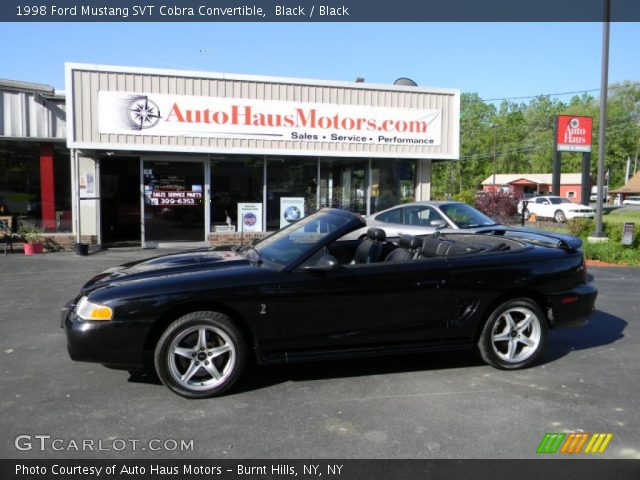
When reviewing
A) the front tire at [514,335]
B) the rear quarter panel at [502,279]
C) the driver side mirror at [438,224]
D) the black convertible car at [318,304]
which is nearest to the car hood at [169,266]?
the black convertible car at [318,304]

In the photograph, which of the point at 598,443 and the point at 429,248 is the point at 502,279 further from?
the point at 598,443

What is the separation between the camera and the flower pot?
42.0 ft

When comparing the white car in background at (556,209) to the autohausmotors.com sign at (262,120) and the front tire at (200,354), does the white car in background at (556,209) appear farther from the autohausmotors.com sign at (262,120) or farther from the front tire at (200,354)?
the front tire at (200,354)

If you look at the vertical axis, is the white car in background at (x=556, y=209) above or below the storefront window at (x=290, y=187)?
below

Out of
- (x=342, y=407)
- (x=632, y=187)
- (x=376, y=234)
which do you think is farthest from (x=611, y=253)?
(x=632, y=187)

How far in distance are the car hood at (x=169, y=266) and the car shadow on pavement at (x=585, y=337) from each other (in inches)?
125

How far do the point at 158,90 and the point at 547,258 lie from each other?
1075 cm

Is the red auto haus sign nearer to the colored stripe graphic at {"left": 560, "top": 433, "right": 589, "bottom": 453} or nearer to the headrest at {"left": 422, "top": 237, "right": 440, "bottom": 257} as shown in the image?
the headrest at {"left": 422, "top": 237, "right": 440, "bottom": 257}

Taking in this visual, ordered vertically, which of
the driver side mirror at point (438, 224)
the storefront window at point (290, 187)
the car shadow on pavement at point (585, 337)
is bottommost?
the car shadow on pavement at point (585, 337)

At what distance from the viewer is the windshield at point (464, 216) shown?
948 cm

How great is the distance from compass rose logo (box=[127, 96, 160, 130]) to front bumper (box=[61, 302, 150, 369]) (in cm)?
Result: 989

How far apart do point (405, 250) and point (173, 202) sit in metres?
10.1

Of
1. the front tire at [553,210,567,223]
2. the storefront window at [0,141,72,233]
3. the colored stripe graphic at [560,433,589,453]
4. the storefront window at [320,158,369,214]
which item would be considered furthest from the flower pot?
the front tire at [553,210,567,223]

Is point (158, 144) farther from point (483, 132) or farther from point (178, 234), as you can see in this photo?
point (483, 132)
